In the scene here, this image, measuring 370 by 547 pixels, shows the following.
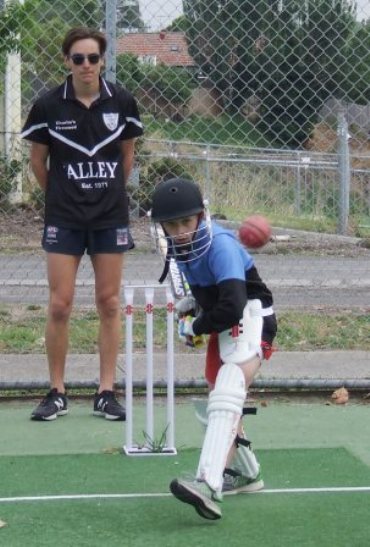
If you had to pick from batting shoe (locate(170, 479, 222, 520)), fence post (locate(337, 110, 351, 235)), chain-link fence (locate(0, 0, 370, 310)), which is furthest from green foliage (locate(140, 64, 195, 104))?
fence post (locate(337, 110, 351, 235))

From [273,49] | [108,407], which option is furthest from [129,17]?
[108,407]

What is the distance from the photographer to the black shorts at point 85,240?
21.7ft

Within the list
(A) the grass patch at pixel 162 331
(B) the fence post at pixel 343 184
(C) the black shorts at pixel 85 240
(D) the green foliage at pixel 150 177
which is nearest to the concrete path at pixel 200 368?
(A) the grass patch at pixel 162 331

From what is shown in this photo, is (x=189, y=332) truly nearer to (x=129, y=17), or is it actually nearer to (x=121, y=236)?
(x=121, y=236)

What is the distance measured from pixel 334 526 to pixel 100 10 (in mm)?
4163

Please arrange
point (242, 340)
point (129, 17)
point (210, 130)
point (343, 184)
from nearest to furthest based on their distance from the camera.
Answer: point (242, 340) → point (129, 17) → point (210, 130) → point (343, 184)

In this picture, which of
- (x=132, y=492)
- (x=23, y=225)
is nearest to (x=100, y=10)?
(x=23, y=225)

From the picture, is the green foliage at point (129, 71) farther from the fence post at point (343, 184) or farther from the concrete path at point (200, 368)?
the fence post at point (343, 184)

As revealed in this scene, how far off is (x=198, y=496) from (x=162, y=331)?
449 cm

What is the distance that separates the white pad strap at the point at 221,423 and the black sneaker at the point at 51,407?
1892 mm

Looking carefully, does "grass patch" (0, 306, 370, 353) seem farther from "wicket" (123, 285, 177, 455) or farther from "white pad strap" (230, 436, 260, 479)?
"white pad strap" (230, 436, 260, 479)

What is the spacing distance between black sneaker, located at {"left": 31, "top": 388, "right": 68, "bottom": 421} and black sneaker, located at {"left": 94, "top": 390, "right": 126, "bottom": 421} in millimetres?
199

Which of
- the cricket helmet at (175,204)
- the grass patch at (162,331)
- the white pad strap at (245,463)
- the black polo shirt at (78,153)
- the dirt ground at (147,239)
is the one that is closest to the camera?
the cricket helmet at (175,204)

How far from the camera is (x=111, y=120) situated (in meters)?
6.64
